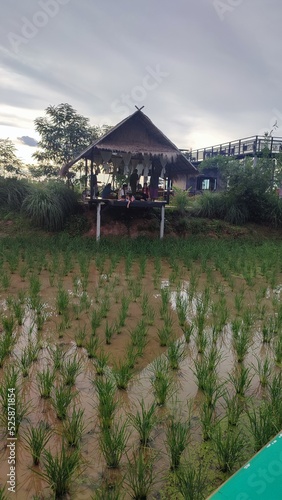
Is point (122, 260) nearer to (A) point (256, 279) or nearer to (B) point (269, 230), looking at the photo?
(A) point (256, 279)

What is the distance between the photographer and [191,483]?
5.41 feet

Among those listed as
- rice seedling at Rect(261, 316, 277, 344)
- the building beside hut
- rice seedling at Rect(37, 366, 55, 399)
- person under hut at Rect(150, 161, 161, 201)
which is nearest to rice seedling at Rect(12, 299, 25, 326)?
rice seedling at Rect(37, 366, 55, 399)

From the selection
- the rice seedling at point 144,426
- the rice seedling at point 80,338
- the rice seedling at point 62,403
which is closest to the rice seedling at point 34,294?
the rice seedling at point 80,338

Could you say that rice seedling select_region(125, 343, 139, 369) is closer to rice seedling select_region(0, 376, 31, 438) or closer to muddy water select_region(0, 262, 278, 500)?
muddy water select_region(0, 262, 278, 500)

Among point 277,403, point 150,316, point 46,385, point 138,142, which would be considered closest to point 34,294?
point 150,316

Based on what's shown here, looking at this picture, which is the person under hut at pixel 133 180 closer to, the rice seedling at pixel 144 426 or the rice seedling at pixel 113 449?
the rice seedling at pixel 144 426

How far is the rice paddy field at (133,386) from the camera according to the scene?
6.12 ft

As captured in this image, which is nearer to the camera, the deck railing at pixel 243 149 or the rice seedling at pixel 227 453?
the rice seedling at pixel 227 453

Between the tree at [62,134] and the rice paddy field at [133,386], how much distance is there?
11114mm

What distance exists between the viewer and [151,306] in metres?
4.70

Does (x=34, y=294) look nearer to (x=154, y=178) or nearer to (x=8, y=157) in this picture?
(x=154, y=178)

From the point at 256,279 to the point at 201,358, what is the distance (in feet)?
11.9

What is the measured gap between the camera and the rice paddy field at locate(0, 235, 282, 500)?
73.5 inches

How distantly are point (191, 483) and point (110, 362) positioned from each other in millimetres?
1590
